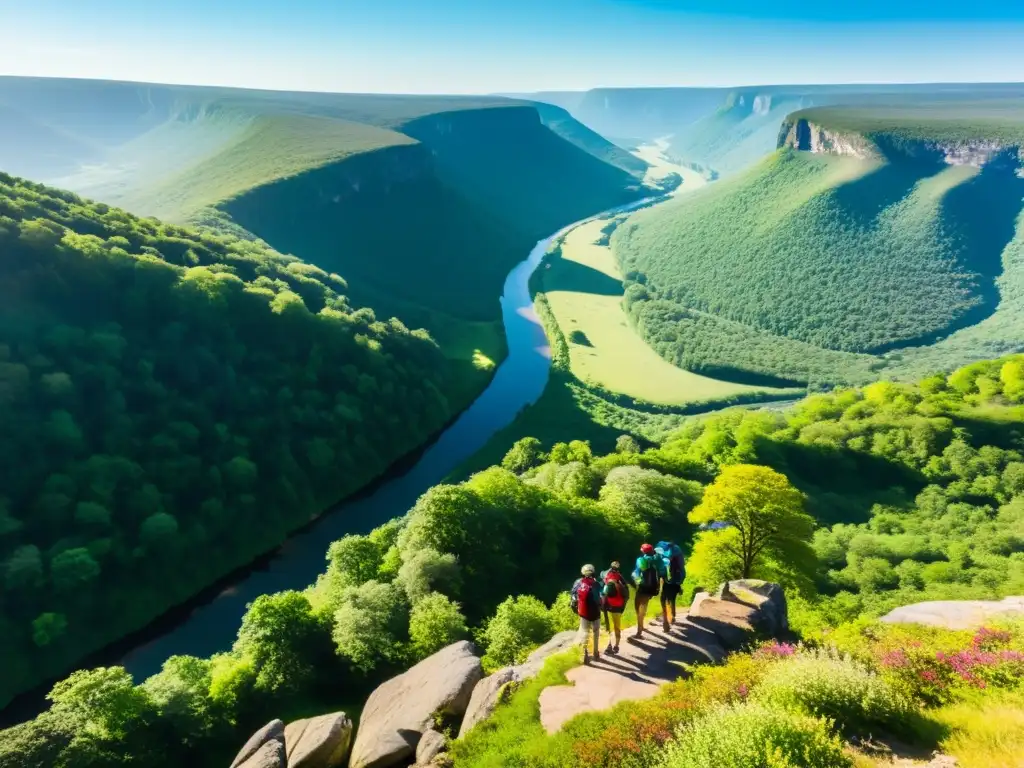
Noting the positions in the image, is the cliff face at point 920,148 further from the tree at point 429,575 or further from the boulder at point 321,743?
the boulder at point 321,743

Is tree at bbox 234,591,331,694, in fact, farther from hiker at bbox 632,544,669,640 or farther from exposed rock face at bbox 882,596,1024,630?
exposed rock face at bbox 882,596,1024,630

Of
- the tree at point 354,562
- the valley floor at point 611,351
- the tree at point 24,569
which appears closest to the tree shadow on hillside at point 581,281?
the valley floor at point 611,351

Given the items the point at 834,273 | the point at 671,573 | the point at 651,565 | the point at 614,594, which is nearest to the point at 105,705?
the point at 614,594

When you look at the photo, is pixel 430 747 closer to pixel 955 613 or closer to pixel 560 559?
pixel 955 613

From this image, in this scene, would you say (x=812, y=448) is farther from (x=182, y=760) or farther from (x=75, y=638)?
(x=75, y=638)

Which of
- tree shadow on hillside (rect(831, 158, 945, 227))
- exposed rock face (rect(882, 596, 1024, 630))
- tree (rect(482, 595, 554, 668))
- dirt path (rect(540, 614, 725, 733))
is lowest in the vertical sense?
tree (rect(482, 595, 554, 668))

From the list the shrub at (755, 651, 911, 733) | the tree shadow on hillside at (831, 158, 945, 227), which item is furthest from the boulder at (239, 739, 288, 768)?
the tree shadow on hillside at (831, 158, 945, 227)
